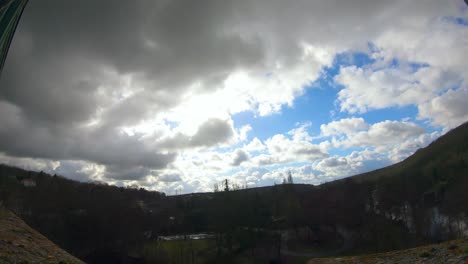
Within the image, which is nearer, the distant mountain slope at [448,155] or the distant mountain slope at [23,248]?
the distant mountain slope at [23,248]

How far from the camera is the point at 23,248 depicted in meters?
11.2

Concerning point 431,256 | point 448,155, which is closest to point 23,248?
point 431,256

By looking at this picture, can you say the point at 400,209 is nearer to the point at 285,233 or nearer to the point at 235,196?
the point at 285,233

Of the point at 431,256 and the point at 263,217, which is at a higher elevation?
the point at 431,256

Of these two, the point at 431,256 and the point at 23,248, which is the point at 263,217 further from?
the point at 431,256

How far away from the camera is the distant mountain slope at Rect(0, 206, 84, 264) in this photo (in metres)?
10.1

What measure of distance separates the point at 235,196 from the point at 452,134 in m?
102

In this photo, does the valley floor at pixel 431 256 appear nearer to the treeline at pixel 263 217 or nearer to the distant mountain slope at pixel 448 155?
the treeline at pixel 263 217

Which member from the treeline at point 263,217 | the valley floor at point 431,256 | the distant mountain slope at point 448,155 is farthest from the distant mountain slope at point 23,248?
the distant mountain slope at point 448,155

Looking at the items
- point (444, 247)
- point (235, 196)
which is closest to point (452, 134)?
point (235, 196)

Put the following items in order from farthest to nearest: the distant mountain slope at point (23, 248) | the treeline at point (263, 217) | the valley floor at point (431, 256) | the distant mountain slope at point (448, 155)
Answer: the distant mountain slope at point (448, 155) < the treeline at point (263, 217) < the distant mountain slope at point (23, 248) < the valley floor at point (431, 256)

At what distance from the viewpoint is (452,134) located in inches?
4754

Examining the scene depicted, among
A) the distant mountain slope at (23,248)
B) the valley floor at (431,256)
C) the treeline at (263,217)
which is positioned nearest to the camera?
the valley floor at (431,256)

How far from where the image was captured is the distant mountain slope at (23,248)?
33.0ft
